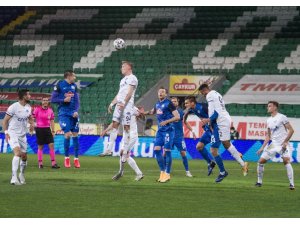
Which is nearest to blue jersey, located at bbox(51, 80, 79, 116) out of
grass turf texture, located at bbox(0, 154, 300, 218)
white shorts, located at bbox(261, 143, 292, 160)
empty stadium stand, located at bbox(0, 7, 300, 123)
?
grass turf texture, located at bbox(0, 154, 300, 218)

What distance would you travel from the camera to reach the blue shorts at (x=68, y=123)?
22344 millimetres

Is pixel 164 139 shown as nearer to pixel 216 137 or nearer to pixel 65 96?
pixel 216 137

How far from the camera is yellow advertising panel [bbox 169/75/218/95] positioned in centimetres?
3834

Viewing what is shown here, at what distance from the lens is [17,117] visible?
17.0 metres

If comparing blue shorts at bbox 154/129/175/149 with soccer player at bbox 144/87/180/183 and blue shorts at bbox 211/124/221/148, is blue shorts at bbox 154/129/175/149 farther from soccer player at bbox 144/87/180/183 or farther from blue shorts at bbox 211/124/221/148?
blue shorts at bbox 211/124/221/148

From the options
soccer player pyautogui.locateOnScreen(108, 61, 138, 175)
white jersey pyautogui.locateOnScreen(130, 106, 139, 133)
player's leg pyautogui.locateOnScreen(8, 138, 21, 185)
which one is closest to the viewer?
player's leg pyautogui.locateOnScreen(8, 138, 21, 185)

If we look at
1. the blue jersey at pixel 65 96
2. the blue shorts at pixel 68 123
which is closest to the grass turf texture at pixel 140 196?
the blue shorts at pixel 68 123

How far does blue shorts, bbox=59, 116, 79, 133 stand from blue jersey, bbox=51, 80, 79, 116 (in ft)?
0.44

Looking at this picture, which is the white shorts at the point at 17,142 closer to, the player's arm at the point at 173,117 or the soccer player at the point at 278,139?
the player's arm at the point at 173,117

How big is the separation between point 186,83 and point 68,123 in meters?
16.7

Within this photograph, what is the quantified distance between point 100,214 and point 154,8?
116 ft

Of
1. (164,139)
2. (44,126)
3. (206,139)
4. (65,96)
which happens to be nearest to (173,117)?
(164,139)

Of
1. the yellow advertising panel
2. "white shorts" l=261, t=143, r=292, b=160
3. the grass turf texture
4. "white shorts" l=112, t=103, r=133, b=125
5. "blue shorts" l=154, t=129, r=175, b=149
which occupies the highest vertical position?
the yellow advertising panel

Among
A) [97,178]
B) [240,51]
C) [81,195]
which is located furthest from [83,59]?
[81,195]
